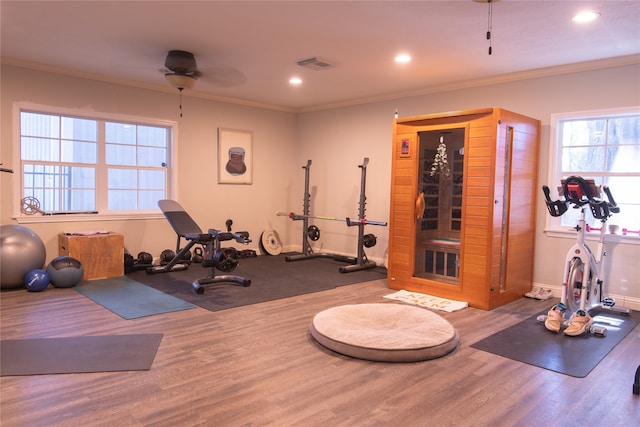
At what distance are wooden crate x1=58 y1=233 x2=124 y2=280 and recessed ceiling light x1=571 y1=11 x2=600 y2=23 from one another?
551 cm

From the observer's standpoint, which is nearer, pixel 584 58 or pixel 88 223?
pixel 584 58

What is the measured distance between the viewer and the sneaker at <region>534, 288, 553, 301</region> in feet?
16.8

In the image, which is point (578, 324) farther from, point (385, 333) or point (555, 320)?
point (385, 333)

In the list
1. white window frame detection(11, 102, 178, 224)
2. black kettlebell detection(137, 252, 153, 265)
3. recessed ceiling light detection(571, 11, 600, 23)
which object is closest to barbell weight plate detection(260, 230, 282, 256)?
white window frame detection(11, 102, 178, 224)

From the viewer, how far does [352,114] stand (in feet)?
24.4

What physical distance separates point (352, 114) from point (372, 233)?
200 centimetres

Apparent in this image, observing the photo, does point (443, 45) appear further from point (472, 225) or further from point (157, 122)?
point (157, 122)

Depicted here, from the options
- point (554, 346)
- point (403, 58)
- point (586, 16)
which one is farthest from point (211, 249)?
point (586, 16)

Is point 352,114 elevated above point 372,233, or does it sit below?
above

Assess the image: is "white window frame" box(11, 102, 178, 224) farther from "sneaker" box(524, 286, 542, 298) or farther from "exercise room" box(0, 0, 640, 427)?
"sneaker" box(524, 286, 542, 298)

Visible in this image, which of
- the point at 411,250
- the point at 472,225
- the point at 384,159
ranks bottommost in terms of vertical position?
the point at 411,250

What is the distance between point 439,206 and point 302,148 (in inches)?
145

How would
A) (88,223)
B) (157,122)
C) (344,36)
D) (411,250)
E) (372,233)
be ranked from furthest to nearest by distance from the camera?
(372,233) < (157,122) < (88,223) < (411,250) < (344,36)

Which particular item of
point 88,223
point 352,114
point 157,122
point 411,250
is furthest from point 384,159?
point 88,223
